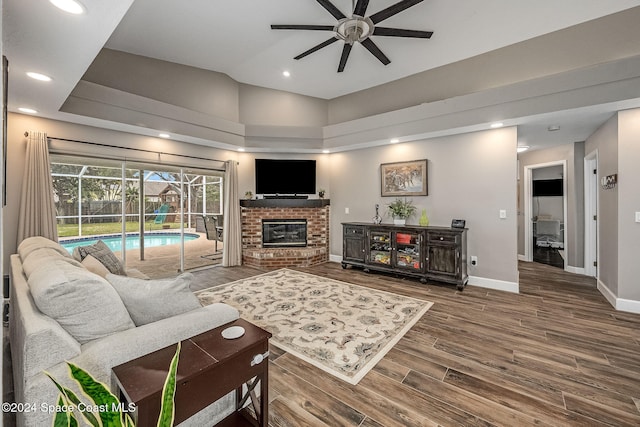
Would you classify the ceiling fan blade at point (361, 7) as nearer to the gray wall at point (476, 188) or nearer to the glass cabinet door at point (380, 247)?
the gray wall at point (476, 188)

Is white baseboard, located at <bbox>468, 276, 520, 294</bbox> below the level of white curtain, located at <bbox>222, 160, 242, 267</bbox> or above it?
below

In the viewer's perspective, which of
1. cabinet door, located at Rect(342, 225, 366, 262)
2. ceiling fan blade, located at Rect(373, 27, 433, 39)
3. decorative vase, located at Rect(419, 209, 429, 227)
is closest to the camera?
ceiling fan blade, located at Rect(373, 27, 433, 39)

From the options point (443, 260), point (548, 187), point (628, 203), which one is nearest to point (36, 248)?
point (443, 260)

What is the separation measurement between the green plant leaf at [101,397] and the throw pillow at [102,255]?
2.22 meters

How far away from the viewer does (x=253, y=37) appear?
4.05 m

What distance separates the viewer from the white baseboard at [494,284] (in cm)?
417

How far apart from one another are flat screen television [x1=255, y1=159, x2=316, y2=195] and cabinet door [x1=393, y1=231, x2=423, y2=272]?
7.73 feet

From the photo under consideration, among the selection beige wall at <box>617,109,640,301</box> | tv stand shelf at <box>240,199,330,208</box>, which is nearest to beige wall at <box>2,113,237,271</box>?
tv stand shelf at <box>240,199,330,208</box>

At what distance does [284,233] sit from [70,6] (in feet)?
16.0

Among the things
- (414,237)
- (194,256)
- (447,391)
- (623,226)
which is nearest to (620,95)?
(623,226)

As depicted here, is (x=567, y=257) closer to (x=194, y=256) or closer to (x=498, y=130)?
(x=498, y=130)

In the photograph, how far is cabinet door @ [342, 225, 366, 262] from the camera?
17.6 feet

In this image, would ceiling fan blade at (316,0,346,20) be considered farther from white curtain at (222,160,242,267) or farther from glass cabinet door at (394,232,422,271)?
white curtain at (222,160,242,267)

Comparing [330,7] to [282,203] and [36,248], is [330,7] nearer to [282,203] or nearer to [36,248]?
[36,248]
